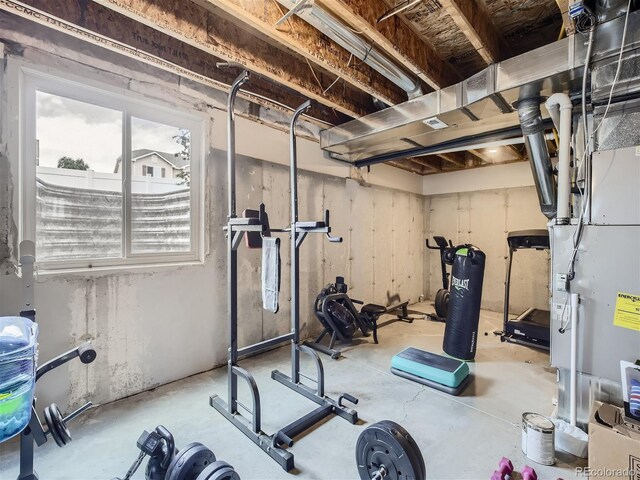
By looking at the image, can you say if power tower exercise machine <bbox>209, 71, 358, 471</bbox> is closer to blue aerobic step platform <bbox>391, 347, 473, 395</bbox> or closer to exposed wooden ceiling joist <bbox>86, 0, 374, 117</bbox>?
exposed wooden ceiling joist <bbox>86, 0, 374, 117</bbox>

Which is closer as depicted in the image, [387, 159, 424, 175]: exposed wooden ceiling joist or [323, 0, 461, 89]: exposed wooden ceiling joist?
[323, 0, 461, 89]: exposed wooden ceiling joist

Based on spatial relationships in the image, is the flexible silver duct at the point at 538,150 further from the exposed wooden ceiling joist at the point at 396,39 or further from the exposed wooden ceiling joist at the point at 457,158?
the exposed wooden ceiling joist at the point at 457,158

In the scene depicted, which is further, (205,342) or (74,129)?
(205,342)

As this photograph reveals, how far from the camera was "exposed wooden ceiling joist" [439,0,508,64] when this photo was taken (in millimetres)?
1911

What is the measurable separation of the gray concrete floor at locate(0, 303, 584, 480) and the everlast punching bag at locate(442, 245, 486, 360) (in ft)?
0.83

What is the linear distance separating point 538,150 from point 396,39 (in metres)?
1.59

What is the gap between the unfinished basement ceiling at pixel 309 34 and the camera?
1.94 meters

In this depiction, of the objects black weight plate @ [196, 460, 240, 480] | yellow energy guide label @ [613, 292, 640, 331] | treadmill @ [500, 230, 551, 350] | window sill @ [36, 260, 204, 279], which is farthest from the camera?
treadmill @ [500, 230, 551, 350]

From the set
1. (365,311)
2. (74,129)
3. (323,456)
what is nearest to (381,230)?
(365,311)

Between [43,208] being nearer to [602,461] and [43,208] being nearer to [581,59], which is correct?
[602,461]

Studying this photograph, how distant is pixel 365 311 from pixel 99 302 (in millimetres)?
2981

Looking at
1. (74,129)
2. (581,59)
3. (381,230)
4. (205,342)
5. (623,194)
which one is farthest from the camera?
(381,230)

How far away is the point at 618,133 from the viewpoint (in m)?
1.90

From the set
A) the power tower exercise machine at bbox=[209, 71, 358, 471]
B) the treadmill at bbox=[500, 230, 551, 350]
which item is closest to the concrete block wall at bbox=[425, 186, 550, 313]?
the treadmill at bbox=[500, 230, 551, 350]
